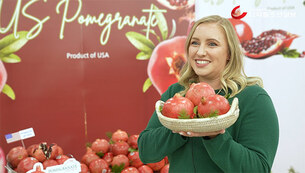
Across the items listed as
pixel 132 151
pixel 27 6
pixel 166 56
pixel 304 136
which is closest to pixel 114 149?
pixel 132 151

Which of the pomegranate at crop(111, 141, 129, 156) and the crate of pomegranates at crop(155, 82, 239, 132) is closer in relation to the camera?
the crate of pomegranates at crop(155, 82, 239, 132)

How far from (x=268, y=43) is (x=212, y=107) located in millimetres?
2637

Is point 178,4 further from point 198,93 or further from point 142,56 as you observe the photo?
point 198,93

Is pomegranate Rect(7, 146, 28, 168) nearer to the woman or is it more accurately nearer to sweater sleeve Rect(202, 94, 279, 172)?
the woman

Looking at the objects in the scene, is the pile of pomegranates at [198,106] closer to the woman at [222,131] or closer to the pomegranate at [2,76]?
the woman at [222,131]

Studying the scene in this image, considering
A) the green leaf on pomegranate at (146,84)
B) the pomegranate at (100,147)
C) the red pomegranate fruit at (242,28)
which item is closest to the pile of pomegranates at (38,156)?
the pomegranate at (100,147)

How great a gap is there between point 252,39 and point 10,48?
2345 mm

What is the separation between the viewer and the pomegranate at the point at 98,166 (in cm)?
219

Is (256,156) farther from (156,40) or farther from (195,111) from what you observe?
(156,40)

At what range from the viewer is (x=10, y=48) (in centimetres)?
333

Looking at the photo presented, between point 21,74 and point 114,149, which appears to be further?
point 21,74

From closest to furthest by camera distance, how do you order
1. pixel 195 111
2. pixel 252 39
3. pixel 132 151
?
pixel 195 111 → pixel 132 151 → pixel 252 39

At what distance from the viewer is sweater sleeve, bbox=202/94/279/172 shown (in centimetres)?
121

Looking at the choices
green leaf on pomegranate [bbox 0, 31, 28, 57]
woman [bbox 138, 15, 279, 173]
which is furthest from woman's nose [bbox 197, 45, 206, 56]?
green leaf on pomegranate [bbox 0, 31, 28, 57]
